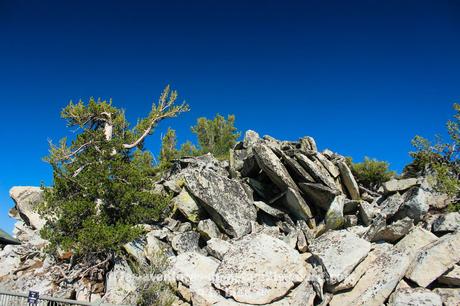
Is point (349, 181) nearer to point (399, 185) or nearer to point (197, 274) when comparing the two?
point (399, 185)

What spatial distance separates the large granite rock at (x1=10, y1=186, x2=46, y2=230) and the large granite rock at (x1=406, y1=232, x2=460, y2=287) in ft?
86.8

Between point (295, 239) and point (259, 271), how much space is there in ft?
12.4

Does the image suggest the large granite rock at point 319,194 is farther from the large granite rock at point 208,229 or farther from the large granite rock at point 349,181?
the large granite rock at point 208,229

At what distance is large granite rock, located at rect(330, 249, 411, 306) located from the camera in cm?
1315

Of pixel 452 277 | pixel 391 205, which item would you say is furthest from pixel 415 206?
pixel 452 277

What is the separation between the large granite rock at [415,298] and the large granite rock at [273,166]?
323 inches

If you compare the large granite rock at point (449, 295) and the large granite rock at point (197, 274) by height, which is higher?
the large granite rock at point (197, 274)

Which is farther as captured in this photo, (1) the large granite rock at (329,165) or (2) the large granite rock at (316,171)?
(1) the large granite rock at (329,165)

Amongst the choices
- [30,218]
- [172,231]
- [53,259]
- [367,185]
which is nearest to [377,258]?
[172,231]

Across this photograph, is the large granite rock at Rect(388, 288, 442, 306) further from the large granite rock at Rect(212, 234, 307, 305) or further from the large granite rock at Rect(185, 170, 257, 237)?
the large granite rock at Rect(185, 170, 257, 237)

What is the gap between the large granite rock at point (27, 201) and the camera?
2995cm

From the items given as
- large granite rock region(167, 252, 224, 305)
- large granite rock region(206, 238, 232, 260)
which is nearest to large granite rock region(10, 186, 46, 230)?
large granite rock region(206, 238, 232, 260)

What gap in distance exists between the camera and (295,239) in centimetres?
1789

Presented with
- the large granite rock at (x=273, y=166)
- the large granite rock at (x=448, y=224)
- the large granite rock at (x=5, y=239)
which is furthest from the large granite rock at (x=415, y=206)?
the large granite rock at (x=5, y=239)
